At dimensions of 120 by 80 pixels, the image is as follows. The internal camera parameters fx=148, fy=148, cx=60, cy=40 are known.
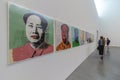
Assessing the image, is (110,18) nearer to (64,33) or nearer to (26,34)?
(64,33)

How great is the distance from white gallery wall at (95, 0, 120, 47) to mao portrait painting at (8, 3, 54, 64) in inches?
827

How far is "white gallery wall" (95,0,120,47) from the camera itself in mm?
22984

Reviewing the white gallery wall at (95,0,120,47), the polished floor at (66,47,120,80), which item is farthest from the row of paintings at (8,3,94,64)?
the white gallery wall at (95,0,120,47)

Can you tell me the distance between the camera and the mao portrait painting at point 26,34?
223cm

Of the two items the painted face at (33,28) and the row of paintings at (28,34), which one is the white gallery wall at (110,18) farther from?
the painted face at (33,28)

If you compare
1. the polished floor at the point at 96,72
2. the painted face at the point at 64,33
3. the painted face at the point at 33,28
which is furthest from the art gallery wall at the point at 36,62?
the polished floor at the point at 96,72

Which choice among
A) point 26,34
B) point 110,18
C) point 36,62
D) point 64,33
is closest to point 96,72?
point 64,33

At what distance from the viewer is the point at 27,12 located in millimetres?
2592

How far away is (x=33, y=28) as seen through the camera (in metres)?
2.74

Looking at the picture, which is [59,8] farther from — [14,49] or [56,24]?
[14,49]

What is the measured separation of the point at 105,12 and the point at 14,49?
77.0 feet

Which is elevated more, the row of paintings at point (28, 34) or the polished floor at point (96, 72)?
the row of paintings at point (28, 34)

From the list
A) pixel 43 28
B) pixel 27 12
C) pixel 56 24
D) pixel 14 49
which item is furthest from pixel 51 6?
pixel 14 49

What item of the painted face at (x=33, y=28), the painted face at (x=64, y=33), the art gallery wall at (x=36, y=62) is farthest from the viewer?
the painted face at (x=64, y=33)
